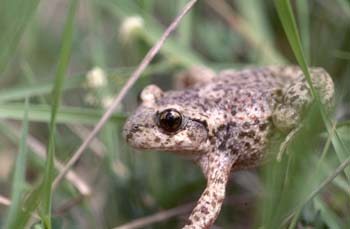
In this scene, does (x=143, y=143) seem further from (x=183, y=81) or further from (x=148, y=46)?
(x=148, y=46)

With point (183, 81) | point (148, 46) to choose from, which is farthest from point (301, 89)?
point (148, 46)

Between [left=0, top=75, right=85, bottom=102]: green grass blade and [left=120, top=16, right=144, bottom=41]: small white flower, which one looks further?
[left=120, top=16, right=144, bottom=41]: small white flower

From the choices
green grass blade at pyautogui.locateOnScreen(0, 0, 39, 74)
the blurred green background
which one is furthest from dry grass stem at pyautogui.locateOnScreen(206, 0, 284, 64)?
green grass blade at pyautogui.locateOnScreen(0, 0, 39, 74)

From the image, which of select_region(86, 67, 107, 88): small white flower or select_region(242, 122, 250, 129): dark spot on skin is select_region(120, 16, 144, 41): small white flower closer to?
select_region(86, 67, 107, 88): small white flower

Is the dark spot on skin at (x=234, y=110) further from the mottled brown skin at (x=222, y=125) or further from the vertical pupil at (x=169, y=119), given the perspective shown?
the vertical pupil at (x=169, y=119)

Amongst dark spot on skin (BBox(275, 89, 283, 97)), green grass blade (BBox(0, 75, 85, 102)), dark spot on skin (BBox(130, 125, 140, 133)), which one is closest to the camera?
dark spot on skin (BBox(130, 125, 140, 133))

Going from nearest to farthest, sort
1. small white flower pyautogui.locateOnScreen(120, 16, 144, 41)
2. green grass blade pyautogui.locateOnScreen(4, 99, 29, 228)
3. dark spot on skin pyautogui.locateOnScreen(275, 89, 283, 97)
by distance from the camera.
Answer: green grass blade pyautogui.locateOnScreen(4, 99, 29, 228)
dark spot on skin pyautogui.locateOnScreen(275, 89, 283, 97)
small white flower pyautogui.locateOnScreen(120, 16, 144, 41)

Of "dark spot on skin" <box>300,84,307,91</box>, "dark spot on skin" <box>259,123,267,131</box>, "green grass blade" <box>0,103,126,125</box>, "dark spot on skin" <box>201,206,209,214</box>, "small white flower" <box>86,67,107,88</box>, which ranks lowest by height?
"dark spot on skin" <box>201,206,209,214</box>

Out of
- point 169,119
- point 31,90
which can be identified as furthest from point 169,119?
point 31,90
